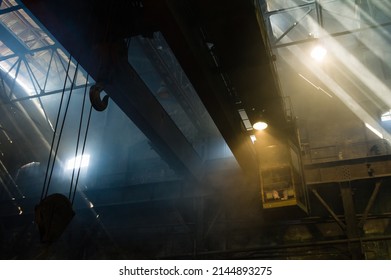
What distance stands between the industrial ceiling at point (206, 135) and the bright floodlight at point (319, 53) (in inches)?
2.0

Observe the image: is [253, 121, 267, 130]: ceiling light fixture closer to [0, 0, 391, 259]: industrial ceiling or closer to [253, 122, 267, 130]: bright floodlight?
[253, 122, 267, 130]: bright floodlight

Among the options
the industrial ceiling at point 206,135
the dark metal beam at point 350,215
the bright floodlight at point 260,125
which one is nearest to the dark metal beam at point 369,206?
the industrial ceiling at point 206,135

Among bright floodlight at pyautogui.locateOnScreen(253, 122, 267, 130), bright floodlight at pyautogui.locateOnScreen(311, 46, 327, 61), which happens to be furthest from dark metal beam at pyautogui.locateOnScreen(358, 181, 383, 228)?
bright floodlight at pyautogui.locateOnScreen(311, 46, 327, 61)

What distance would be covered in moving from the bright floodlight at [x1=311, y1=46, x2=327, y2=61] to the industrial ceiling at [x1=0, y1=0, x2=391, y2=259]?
52 millimetres

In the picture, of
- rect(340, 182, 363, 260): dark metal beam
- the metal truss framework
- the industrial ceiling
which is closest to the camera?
the industrial ceiling

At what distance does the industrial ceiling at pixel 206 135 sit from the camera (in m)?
5.00

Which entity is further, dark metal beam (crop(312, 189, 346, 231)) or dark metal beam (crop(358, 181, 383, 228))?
dark metal beam (crop(312, 189, 346, 231))

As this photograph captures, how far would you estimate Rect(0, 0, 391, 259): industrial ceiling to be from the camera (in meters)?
5.00

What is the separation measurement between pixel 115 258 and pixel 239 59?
6732 millimetres

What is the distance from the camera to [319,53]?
12.9m

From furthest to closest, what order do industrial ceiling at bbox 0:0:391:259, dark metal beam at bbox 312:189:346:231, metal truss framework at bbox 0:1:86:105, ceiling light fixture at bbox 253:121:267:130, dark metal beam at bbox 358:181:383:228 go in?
metal truss framework at bbox 0:1:86:105 < dark metal beam at bbox 312:189:346:231 < dark metal beam at bbox 358:181:383:228 < ceiling light fixture at bbox 253:121:267:130 < industrial ceiling at bbox 0:0:391:259

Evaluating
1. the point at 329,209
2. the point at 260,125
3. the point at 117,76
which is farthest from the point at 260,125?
the point at 117,76

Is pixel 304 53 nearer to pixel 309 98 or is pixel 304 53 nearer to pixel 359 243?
pixel 309 98

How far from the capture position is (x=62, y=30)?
480cm
